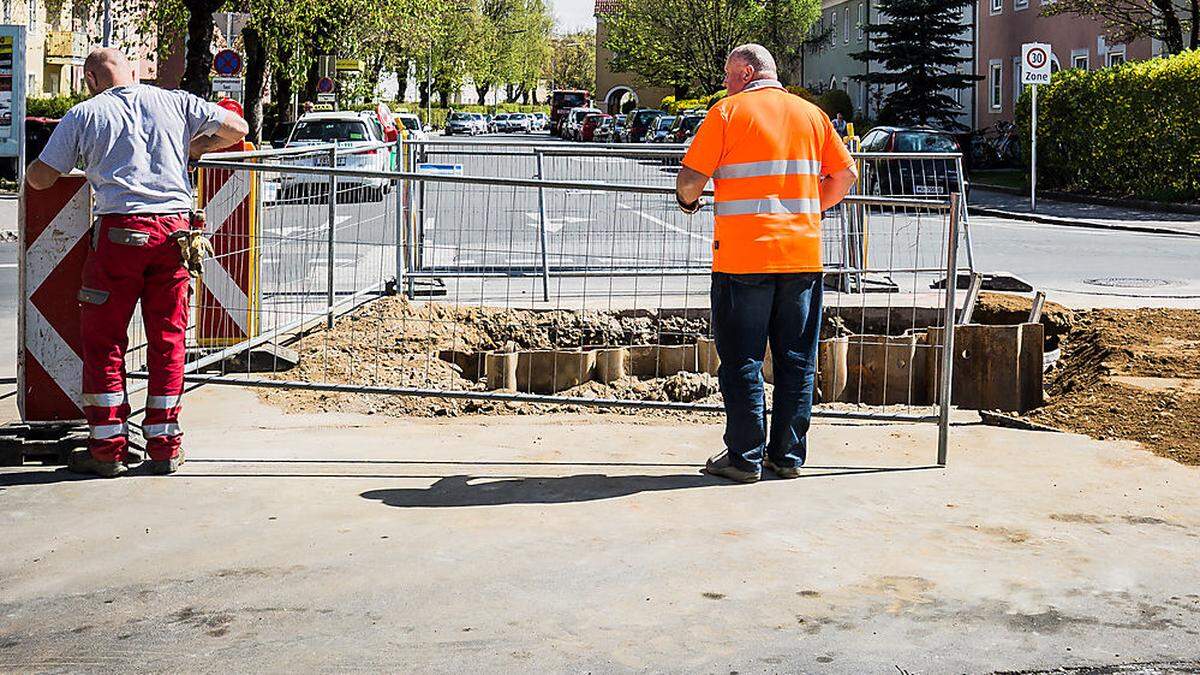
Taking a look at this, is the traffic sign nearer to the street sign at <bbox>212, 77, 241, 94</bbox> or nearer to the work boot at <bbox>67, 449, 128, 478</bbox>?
the street sign at <bbox>212, 77, 241, 94</bbox>

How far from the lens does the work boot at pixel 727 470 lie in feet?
22.8

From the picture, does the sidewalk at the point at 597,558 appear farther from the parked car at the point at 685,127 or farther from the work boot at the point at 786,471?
the parked car at the point at 685,127

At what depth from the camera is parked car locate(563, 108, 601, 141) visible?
79875mm

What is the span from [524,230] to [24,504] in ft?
22.8

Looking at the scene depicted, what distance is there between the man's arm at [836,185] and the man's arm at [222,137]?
8.59 ft

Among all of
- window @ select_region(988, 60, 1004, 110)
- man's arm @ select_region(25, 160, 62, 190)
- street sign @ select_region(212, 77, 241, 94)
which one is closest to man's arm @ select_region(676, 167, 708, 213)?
man's arm @ select_region(25, 160, 62, 190)

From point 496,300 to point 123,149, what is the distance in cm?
621

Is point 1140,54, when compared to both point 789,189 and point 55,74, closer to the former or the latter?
point 789,189

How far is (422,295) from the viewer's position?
13117 mm

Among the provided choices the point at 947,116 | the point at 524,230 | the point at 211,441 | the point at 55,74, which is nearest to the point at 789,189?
the point at 211,441

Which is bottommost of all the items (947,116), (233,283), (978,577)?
(978,577)

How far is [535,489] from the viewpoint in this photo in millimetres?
6793

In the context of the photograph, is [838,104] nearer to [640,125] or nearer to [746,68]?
[640,125]

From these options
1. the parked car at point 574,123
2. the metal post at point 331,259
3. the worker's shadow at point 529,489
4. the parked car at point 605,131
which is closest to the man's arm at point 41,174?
the worker's shadow at point 529,489
